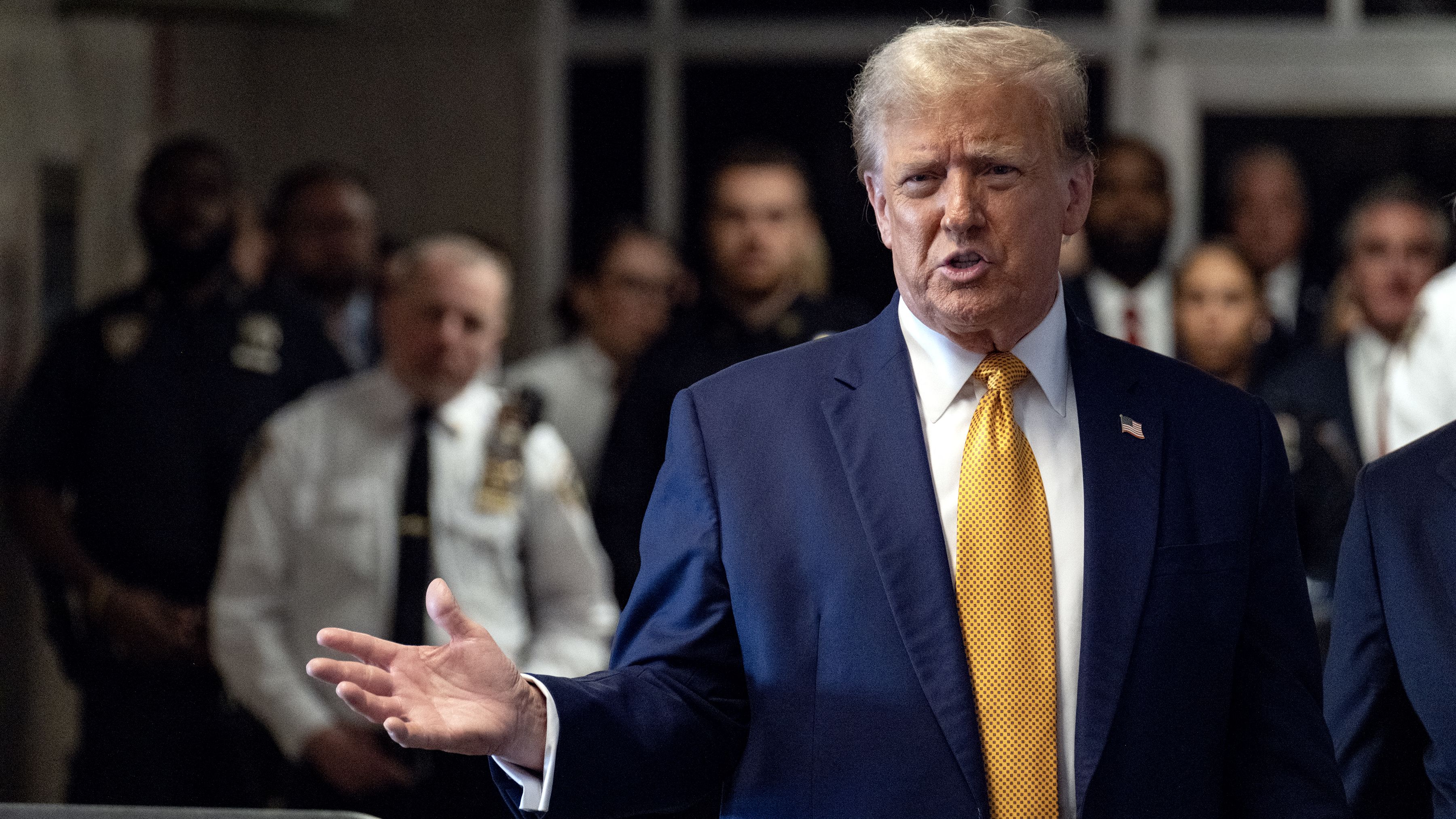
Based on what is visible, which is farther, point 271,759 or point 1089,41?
point 1089,41

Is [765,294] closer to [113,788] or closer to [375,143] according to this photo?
[113,788]

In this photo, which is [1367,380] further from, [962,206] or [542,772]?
[542,772]

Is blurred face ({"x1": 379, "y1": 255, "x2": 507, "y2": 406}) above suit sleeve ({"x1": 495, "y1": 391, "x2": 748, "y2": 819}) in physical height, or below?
above

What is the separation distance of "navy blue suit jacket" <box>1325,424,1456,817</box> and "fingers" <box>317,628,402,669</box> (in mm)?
1006

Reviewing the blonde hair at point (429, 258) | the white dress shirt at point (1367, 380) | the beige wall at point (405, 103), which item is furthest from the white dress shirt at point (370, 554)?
the beige wall at point (405, 103)

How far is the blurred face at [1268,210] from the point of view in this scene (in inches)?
180

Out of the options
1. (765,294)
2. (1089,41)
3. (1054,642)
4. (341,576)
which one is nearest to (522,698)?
(1054,642)

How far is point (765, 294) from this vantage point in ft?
11.3

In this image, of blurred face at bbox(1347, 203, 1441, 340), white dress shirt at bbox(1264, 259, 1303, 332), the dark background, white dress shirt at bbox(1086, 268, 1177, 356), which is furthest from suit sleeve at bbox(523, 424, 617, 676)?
the dark background

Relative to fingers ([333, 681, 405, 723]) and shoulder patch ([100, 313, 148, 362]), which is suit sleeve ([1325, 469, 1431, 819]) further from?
shoulder patch ([100, 313, 148, 362])

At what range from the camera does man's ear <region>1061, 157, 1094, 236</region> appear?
161 cm

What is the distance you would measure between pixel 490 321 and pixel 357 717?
0.79m

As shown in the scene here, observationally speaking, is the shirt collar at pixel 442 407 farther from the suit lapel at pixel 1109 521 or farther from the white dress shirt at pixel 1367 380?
the white dress shirt at pixel 1367 380

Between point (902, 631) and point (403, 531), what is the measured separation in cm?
177
